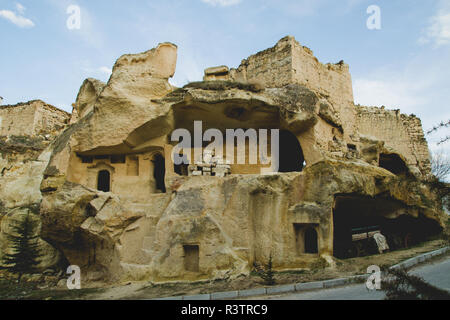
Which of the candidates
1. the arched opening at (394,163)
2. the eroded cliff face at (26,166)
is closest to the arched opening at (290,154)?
the arched opening at (394,163)

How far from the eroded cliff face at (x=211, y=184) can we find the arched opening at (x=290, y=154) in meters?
1.63

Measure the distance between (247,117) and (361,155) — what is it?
475 cm

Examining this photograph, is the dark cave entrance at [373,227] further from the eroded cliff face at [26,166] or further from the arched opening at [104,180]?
the eroded cliff face at [26,166]

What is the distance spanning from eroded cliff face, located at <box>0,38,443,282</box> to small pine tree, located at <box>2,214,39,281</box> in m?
2.01

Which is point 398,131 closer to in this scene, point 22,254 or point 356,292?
point 356,292

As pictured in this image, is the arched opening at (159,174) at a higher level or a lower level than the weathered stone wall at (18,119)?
lower

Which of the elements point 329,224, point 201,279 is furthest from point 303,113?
point 201,279

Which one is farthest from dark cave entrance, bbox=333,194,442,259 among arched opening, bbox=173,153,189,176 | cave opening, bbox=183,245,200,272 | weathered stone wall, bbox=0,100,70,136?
weathered stone wall, bbox=0,100,70,136

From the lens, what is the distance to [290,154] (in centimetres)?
1261

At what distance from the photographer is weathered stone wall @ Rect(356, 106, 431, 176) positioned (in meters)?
15.6

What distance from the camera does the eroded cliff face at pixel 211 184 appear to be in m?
7.85

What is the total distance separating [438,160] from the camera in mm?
19703

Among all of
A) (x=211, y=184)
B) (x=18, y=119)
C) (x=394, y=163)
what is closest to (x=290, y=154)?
(x=394, y=163)

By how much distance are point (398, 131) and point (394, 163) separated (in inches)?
142
